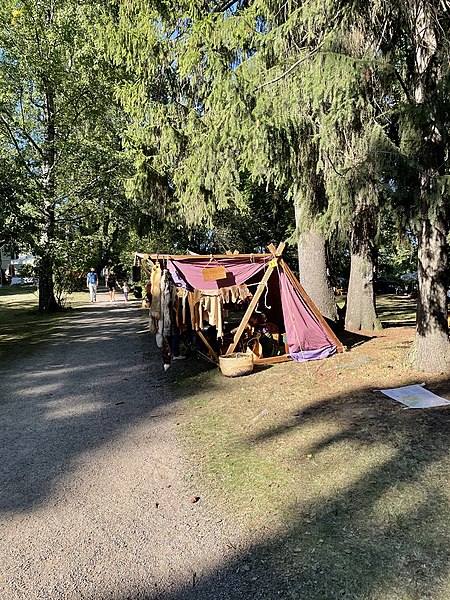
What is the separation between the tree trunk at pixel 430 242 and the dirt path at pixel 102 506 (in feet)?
11.8

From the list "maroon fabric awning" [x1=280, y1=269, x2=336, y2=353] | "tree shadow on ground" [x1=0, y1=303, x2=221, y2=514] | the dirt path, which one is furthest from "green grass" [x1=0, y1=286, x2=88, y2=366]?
"maroon fabric awning" [x1=280, y1=269, x2=336, y2=353]

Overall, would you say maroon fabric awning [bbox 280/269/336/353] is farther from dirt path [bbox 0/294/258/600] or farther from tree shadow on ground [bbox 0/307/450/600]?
dirt path [bbox 0/294/258/600]

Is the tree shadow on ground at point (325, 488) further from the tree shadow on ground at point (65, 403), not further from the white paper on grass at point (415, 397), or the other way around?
the white paper on grass at point (415, 397)

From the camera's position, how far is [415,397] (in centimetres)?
540

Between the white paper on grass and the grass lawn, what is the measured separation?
133 mm

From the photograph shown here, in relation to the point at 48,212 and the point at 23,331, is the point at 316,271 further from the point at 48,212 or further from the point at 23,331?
the point at 48,212

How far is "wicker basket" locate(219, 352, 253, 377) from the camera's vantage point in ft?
23.8

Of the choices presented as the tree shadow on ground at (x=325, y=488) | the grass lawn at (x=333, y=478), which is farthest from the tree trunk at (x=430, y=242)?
the tree shadow on ground at (x=325, y=488)

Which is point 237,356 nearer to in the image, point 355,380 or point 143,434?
point 355,380

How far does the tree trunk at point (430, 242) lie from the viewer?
Answer: 5.79 meters

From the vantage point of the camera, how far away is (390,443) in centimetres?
428

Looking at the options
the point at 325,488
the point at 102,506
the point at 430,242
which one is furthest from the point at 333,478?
the point at 430,242

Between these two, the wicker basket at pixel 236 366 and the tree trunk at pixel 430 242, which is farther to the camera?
the wicker basket at pixel 236 366

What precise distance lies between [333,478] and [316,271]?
6.79 meters
